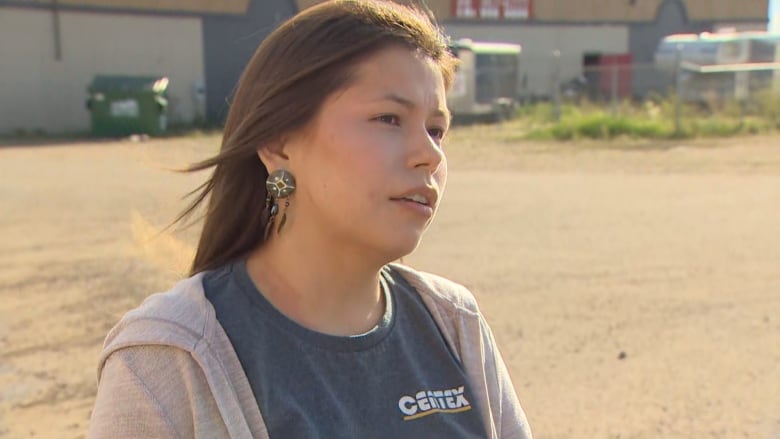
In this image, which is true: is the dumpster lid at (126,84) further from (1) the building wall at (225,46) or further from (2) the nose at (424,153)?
(2) the nose at (424,153)

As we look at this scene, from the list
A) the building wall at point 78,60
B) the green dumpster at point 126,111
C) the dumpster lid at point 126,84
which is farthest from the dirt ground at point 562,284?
the building wall at point 78,60

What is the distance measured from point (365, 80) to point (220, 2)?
31.5 m

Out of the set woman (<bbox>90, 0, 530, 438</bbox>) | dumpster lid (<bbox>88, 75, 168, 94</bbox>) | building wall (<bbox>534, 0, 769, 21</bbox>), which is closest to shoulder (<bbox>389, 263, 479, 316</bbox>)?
woman (<bbox>90, 0, 530, 438</bbox>)

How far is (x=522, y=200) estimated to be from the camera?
1175cm

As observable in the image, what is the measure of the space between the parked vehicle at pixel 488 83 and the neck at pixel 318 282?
27.3 m

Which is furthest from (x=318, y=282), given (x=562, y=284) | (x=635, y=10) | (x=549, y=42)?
(x=635, y=10)

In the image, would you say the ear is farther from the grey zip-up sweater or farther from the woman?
the grey zip-up sweater

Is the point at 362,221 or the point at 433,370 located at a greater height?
the point at 362,221

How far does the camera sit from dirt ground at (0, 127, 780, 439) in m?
4.61

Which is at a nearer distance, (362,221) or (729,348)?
(362,221)

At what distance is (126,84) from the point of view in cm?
2711

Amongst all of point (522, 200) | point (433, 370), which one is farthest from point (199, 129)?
point (433, 370)

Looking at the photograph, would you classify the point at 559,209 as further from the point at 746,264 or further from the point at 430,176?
the point at 430,176

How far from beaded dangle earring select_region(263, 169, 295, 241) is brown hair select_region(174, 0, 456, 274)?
0.04 meters
